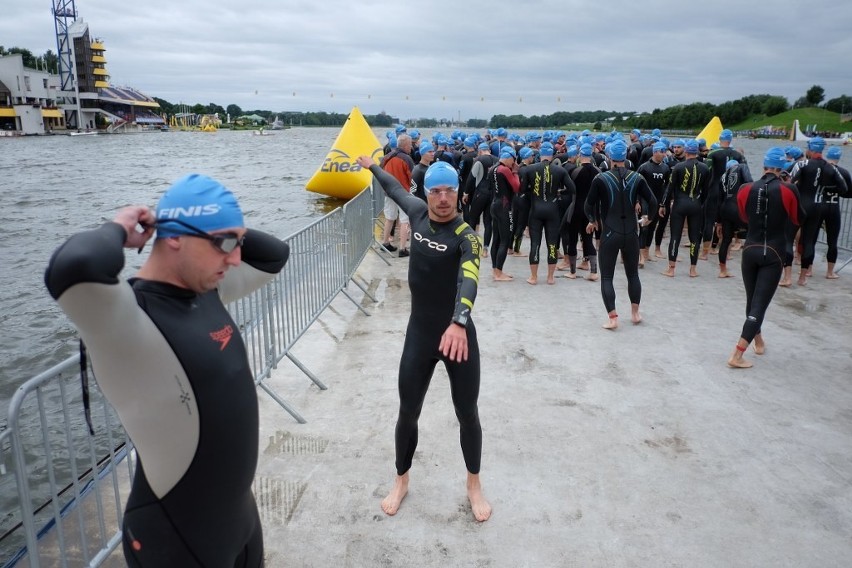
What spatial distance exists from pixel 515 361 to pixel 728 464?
2283 millimetres

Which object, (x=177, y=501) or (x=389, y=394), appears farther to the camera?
(x=389, y=394)

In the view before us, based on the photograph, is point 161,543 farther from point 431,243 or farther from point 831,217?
point 831,217

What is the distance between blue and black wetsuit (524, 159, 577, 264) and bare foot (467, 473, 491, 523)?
5793 mm

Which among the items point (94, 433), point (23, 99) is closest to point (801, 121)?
point (94, 433)

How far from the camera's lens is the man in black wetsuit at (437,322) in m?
3.58

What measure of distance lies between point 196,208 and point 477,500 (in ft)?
8.88

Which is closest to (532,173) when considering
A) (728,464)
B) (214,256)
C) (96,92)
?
(728,464)

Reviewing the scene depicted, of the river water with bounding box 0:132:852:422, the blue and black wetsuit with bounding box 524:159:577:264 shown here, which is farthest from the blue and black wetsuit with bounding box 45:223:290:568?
the blue and black wetsuit with bounding box 524:159:577:264

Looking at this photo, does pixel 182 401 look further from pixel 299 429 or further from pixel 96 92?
pixel 96 92

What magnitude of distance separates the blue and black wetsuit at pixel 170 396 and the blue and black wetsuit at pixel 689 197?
904cm

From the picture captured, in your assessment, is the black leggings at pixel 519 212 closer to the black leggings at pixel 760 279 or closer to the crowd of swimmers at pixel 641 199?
the crowd of swimmers at pixel 641 199

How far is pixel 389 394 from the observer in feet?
17.6

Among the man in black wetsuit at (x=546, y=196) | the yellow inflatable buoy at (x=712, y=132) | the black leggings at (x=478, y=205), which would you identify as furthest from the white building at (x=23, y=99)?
the man in black wetsuit at (x=546, y=196)

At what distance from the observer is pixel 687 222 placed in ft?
32.1
